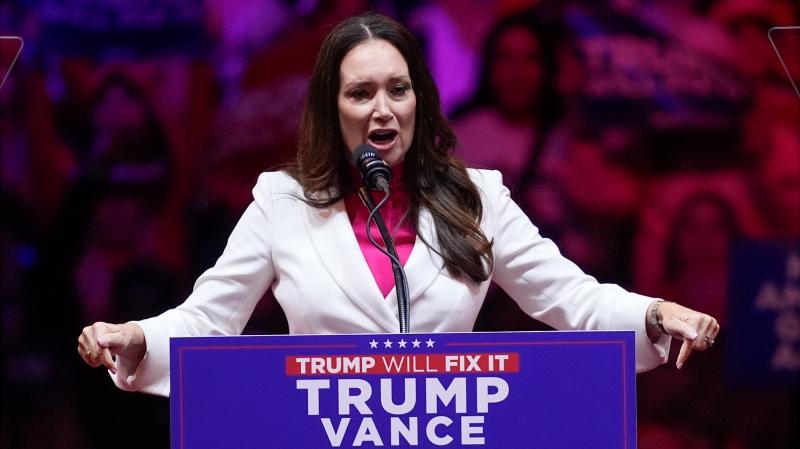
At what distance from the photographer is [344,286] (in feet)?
5.22

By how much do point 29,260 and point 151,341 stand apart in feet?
6.21

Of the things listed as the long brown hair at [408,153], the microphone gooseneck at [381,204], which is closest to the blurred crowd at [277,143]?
the long brown hair at [408,153]

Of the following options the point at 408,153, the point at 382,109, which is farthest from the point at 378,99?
the point at 408,153

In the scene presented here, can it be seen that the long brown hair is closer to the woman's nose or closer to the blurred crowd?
the woman's nose

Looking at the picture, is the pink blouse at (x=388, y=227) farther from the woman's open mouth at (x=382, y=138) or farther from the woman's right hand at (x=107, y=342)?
the woman's right hand at (x=107, y=342)

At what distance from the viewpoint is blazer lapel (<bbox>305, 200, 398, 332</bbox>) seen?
1568 mm

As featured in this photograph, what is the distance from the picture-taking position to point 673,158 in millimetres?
3236

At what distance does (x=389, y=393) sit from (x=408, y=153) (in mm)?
651

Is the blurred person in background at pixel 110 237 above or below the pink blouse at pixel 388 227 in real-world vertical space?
above

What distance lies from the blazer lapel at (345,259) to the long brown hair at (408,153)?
31mm

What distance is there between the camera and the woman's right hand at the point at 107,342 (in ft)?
4.47

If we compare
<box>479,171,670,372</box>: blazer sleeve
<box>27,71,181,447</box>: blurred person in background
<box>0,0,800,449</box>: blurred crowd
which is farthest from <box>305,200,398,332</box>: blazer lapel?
<box>27,71,181,447</box>: blurred person in background

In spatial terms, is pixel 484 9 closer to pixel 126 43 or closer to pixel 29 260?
pixel 126 43

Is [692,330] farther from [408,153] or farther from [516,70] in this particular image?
[516,70]
